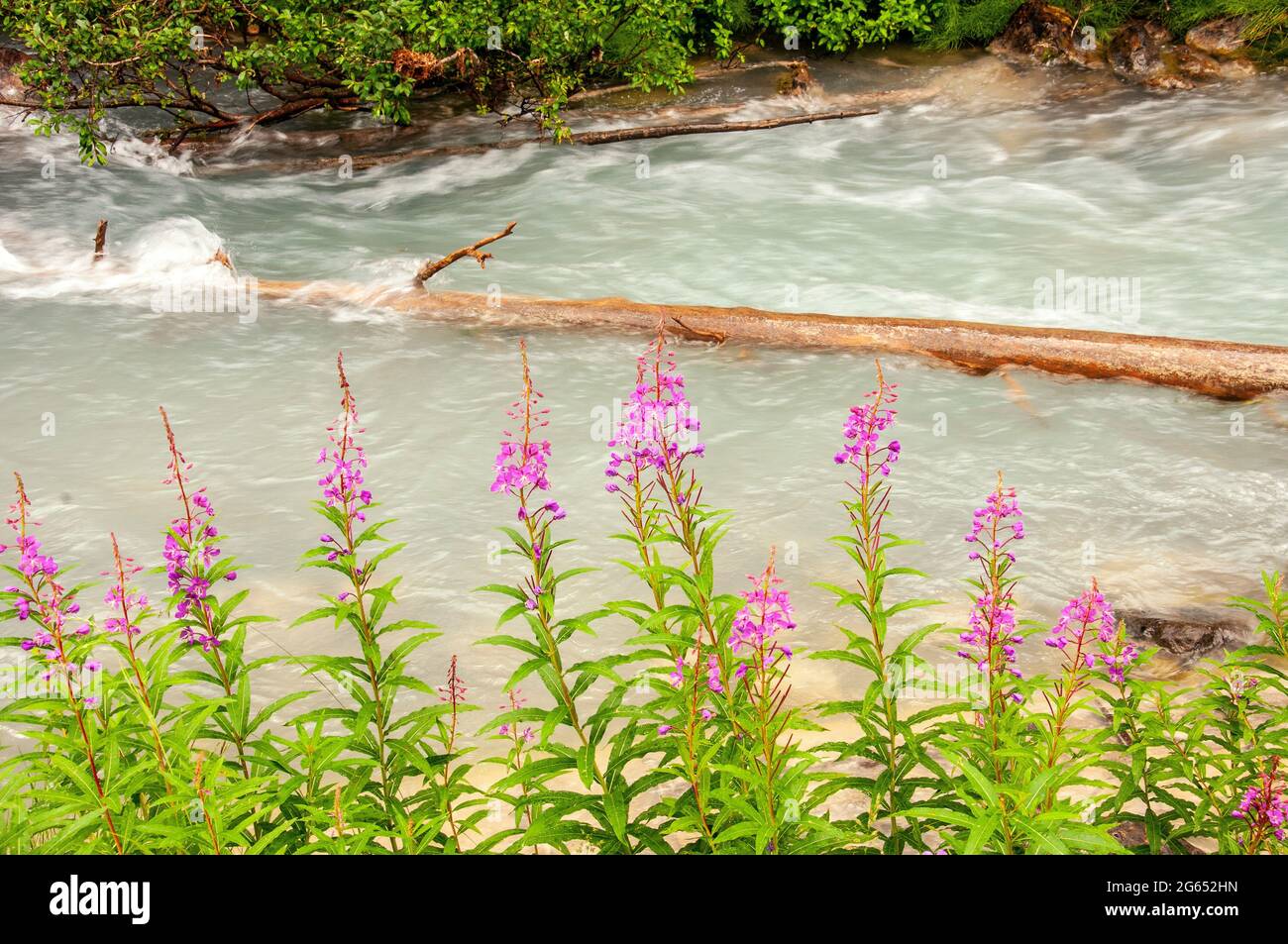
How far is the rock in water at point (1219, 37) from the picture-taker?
58.0ft

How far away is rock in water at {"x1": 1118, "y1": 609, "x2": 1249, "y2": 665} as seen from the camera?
5.41 metres

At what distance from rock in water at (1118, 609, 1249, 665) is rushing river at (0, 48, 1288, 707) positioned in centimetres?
51

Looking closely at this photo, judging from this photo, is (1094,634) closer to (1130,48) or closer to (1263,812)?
(1263,812)

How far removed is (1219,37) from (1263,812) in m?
18.3

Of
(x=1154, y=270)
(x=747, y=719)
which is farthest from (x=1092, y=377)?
(x=747, y=719)

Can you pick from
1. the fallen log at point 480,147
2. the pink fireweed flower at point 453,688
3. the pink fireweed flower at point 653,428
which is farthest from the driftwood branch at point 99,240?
the pink fireweed flower at point 653,428

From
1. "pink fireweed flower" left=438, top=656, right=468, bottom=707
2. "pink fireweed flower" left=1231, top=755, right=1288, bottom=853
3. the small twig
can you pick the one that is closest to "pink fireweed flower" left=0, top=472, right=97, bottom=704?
"pink fireweed flower" left=438, top=656, right=468, bottom=707

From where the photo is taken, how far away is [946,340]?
8.80 metres

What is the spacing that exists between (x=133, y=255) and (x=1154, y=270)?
34.4ft

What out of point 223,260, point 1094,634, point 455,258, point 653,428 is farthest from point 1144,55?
point 653,428

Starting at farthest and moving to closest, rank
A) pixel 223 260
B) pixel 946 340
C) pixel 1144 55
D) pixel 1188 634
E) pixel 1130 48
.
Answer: pixel 1130 48
pixel 1144 55
pixel 223 260
pixel 946 340
pixel 1188 634

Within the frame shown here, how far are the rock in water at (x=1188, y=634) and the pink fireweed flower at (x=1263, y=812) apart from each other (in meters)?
2.30
